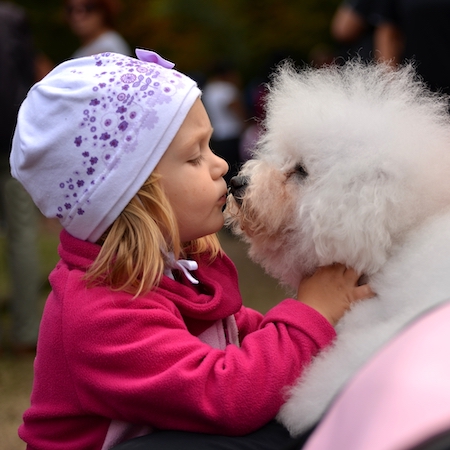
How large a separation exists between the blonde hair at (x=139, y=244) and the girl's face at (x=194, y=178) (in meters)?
0.04

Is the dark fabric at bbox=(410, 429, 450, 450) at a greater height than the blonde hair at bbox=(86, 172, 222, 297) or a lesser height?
greater

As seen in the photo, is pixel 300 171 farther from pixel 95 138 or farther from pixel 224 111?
pixel 224 111

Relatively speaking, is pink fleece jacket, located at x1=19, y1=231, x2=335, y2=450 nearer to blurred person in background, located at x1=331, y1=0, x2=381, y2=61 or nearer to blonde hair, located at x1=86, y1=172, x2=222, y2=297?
blonde hair, located at x1=86, y1=172, x2=222, y2=297

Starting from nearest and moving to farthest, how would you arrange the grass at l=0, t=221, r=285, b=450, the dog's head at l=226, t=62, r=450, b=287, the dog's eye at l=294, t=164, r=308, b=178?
the dog's head at l=226, t=62, r=450, b=287
the dog's eye at l=294, t=164, r=308, b=178
the grass at l=0, t=221, r=285, b=450

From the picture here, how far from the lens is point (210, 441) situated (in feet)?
4.27

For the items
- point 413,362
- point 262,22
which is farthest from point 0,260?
point 262,22


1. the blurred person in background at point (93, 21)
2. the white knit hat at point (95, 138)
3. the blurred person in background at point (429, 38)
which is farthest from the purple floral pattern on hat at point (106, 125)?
the blurred person in background at point (93, 21)

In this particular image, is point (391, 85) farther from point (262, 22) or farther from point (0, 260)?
point (262, 22)

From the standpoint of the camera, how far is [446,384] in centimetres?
83

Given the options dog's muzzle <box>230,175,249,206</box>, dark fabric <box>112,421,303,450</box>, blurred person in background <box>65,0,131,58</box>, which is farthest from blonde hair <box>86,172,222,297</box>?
blurred person in background <box>65,0,131,58</box>

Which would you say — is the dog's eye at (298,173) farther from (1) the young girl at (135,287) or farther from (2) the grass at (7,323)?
(2) the grass at (7,323)

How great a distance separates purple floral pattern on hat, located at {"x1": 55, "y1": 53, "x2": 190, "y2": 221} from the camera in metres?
1.41

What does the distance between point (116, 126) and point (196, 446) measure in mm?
649

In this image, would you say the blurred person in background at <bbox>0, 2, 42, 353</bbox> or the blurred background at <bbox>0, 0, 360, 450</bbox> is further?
the blurred background at <bbox>0, 0, 360, 450</bbox>
